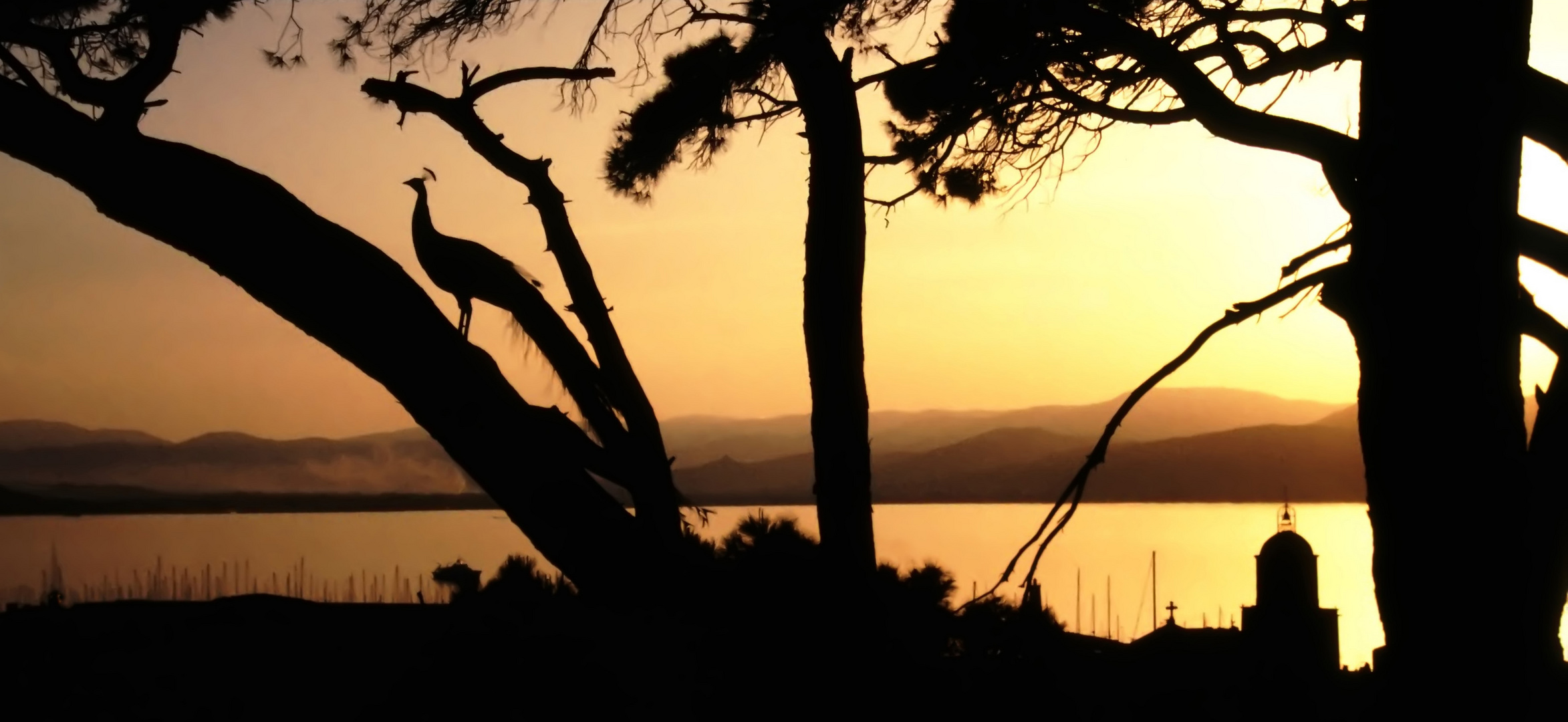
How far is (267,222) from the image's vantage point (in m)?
3.29

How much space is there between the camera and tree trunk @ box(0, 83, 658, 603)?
10.7 feet

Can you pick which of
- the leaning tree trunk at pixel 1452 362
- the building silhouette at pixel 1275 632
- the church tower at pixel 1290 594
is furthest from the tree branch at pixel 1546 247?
the church tower at pixel 1290 594

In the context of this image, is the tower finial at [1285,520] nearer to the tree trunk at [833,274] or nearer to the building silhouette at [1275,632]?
the building silhouette at [1275,632]

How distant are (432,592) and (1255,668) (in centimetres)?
305

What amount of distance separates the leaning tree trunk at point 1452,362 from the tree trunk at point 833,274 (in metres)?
2.30

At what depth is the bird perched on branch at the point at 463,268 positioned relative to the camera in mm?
4273

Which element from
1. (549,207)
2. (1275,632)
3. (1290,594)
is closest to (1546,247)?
(1275,632)

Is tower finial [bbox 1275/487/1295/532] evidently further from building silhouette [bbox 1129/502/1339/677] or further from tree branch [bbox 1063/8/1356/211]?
tree branch [bbox 1063/8/1356/211]

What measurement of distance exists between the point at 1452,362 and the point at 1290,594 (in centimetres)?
552

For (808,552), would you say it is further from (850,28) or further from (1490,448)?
(850,28)

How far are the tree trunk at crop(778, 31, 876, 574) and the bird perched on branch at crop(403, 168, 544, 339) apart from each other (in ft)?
3.85

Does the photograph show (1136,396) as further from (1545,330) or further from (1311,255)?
(1545,330)

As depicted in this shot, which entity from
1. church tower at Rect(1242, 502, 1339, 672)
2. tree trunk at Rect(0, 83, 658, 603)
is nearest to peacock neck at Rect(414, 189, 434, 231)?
tree trunk at Rect(0, 83, 658, 603)

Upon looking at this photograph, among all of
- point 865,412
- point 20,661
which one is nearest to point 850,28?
point 865,412
